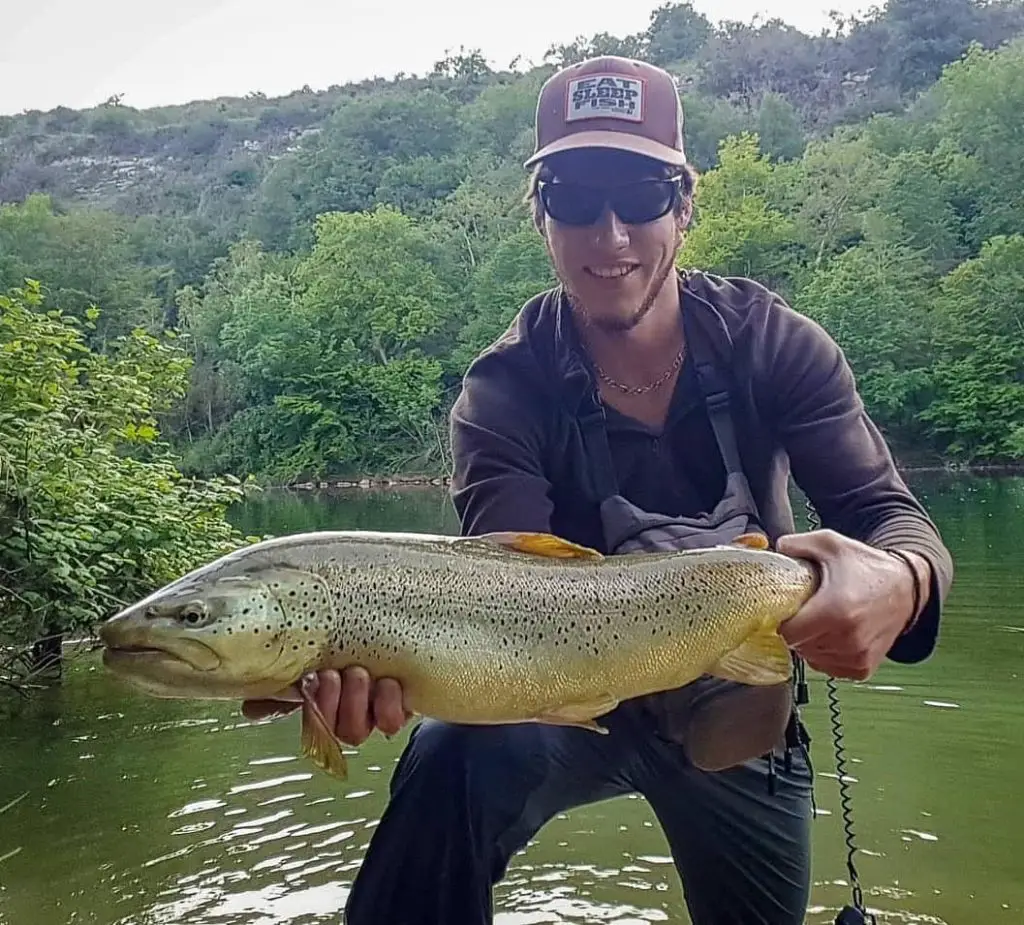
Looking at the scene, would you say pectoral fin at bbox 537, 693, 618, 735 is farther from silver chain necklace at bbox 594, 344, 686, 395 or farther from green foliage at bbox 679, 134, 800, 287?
green foliage at bbox 679, 134, 800, 287

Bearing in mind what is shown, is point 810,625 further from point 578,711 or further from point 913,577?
point 578,711

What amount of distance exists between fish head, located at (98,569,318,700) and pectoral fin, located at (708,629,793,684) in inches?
35.4

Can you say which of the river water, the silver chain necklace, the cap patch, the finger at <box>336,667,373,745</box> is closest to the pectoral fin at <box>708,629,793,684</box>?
the finger at <box>336,667,373,745</box>

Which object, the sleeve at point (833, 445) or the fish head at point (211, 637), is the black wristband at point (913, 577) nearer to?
the sleeve at point (833, 445)

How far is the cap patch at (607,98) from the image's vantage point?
115 inches

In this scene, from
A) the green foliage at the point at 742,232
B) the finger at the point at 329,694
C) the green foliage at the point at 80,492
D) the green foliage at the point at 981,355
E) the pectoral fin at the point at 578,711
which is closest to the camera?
the finger at the point at 329,694

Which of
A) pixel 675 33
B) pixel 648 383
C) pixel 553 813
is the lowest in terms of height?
pixel 553 813

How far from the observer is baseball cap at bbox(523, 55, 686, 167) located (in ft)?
9.62

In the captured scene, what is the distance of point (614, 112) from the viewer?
2.94 metres

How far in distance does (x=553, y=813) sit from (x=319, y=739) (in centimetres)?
86

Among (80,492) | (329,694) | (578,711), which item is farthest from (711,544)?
(80,492)

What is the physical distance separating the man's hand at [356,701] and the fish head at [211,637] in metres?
0.09

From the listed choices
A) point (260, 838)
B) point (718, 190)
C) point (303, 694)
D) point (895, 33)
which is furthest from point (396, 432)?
point (895, 33)

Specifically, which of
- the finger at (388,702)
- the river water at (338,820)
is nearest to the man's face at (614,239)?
the finger at (388,702)
